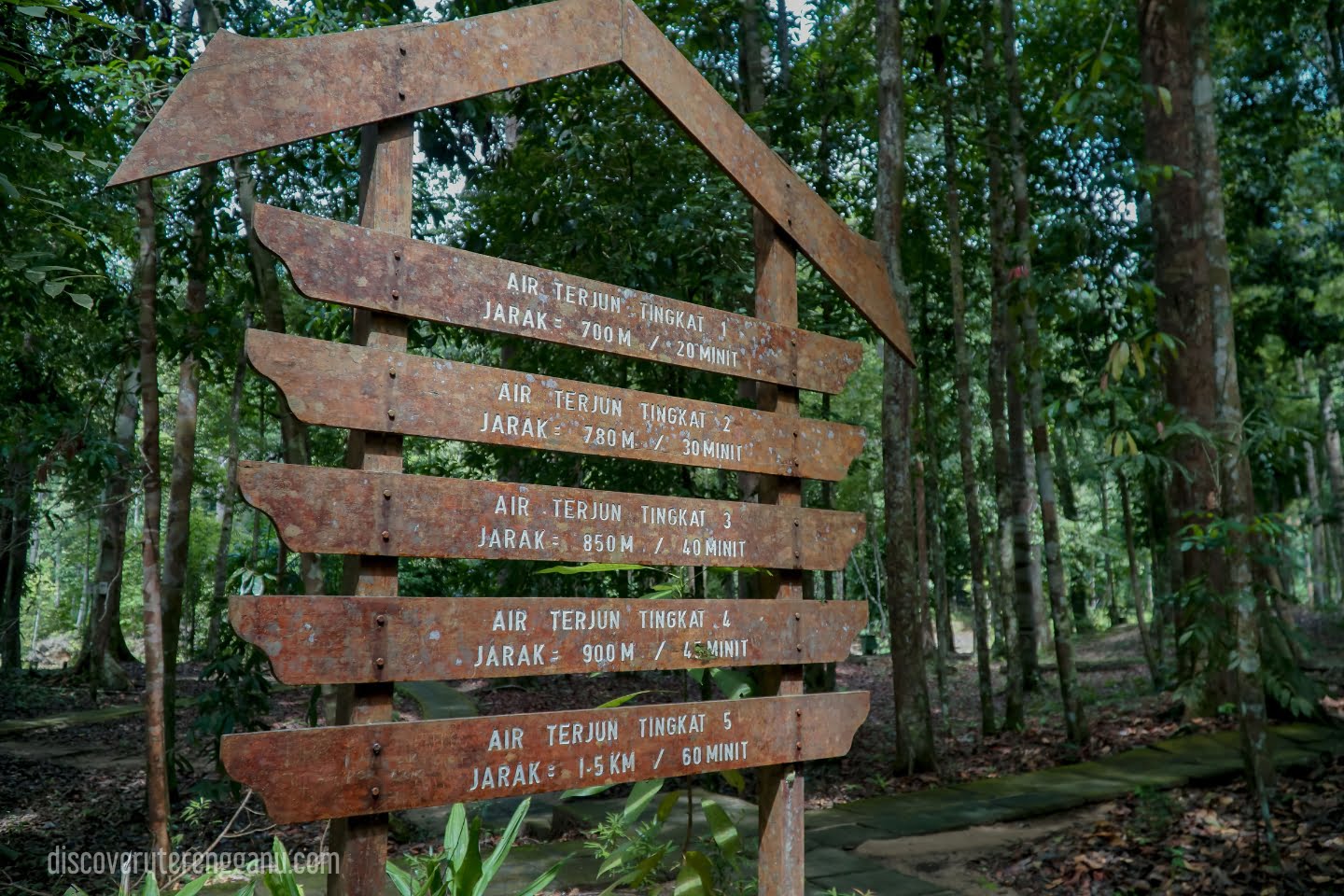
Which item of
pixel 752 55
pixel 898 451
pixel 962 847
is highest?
pixel 752 55

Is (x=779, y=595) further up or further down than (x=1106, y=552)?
further down

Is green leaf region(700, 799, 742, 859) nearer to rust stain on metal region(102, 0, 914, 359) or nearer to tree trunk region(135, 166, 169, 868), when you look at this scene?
rust stain on metal region(102, 0, 914, 359)

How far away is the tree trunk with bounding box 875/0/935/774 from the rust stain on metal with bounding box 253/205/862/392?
4.29 metres

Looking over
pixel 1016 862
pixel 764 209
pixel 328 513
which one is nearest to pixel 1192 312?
pixel 1016 862

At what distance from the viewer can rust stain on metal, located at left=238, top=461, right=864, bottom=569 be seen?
9.73ft

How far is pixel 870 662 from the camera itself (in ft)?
83.0

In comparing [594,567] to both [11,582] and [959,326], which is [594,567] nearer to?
[959,326]

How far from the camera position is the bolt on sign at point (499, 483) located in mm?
2992

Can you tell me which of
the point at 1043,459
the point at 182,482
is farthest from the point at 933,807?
the point at 182,482

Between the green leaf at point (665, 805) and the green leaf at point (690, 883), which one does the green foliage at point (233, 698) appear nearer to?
the green leaf at point (665, 805)

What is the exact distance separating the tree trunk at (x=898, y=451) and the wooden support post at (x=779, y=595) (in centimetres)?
429

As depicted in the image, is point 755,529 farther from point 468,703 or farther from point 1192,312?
point 468,703

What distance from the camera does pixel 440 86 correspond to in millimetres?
3490

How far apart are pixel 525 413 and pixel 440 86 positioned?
118cm
